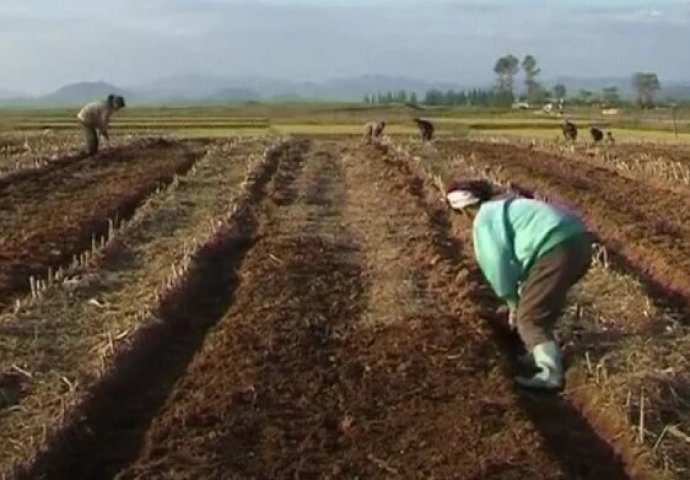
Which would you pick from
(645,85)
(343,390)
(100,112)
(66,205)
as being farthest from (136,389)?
(645,85)

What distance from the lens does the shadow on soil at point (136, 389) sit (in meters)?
6.45

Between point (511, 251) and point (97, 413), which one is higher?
point (511, 251)

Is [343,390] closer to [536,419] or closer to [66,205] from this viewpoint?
[536,419]

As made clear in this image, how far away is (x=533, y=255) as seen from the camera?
773 centimetres

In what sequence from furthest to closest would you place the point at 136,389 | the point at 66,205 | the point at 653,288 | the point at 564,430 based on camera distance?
the point at 66,205 < the point at 653,288 < the point at 136,389 < the point at 564,430

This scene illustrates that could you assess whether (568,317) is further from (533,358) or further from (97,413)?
(97,413)

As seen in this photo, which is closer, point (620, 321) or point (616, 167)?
point (620, 321)

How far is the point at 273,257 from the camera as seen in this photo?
40.3 feet

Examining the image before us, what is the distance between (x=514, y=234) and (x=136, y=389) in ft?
8.64

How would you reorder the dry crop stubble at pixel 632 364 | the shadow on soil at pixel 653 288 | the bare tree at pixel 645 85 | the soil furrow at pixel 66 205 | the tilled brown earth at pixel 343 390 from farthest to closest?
1. the bare tree at pixel 645 85
2. the soil furrow at pixel 66 205
3. the shadow on soil at pixel 653 288
4. the dry crop stubble at pixel 632 364
5. the tilled brown earth at pixel 343 390

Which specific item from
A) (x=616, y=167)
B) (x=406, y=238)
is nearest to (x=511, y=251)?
(x=406, y=238)

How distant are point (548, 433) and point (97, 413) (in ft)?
8.77

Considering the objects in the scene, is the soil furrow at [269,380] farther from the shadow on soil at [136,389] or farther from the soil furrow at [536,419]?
the soil furrow at [536,419]

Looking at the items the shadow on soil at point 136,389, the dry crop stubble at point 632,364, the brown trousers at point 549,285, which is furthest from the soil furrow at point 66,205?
the dry crop stubble at point 632,364
